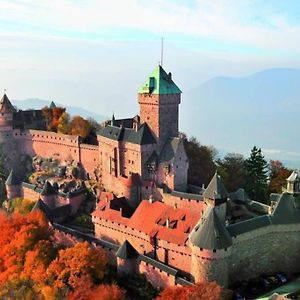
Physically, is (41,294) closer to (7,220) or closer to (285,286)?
(7,220)

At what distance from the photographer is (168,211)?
43750mm

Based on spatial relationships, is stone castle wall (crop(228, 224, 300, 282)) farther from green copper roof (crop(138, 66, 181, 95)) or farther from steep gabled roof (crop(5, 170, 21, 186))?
steep gabled roof (crop(5, 170, 21, 186))

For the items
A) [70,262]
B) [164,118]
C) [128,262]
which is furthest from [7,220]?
[164,118]

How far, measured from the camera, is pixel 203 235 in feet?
120

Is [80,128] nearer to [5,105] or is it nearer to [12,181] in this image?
[5,105]

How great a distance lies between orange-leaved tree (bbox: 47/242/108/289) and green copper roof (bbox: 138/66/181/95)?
63.3 feet

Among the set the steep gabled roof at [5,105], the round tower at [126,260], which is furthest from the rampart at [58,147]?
the round tower at [126,260]

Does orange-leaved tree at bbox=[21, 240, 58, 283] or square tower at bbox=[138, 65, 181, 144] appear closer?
orange-leaved tree at bbox=[21, 240, 58, 283]

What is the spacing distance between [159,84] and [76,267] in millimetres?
22138

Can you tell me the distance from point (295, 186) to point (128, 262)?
54.0 feet

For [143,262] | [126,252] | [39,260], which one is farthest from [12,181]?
[143,262]

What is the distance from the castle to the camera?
3762 centimetres

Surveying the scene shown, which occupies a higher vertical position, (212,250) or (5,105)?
(5,105)

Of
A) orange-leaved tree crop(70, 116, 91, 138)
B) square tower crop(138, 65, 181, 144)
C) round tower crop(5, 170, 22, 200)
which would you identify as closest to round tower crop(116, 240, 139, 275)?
square tower crop(138, 65, 181, 144)
